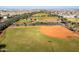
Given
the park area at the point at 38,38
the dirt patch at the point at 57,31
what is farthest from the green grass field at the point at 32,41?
the dirt patch at the point at 57,31

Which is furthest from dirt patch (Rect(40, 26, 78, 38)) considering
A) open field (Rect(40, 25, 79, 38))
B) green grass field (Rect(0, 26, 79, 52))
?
green grass field (Rect(0, 26, 79, 52))

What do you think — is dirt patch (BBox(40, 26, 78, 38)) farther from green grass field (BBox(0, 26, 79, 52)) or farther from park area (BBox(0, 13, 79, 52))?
green grass field (BBox(0, 26, 79, 52))

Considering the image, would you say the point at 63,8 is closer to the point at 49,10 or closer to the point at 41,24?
the point at 49,10

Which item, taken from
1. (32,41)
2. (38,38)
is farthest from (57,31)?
(32,41)

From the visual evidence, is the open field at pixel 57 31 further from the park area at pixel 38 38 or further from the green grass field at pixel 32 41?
the green grass field at pixel 32 41

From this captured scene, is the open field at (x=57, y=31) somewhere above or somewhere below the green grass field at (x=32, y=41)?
above
